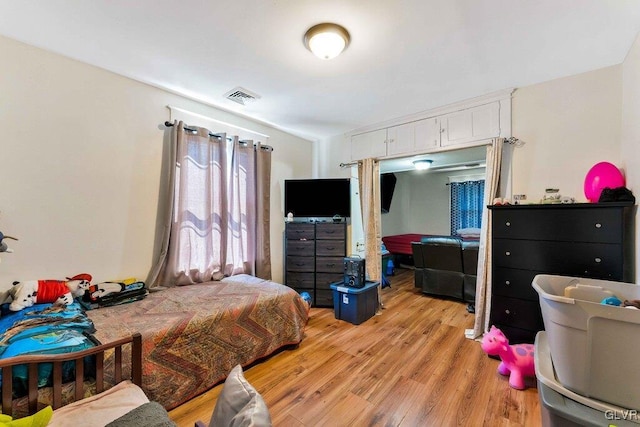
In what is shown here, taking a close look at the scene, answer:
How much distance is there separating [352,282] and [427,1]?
2687 millimetres

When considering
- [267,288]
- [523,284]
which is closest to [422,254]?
[523,284]

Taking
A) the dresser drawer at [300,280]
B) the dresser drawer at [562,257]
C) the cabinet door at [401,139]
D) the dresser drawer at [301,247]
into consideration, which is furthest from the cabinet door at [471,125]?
the dresser drawer at [300,280]

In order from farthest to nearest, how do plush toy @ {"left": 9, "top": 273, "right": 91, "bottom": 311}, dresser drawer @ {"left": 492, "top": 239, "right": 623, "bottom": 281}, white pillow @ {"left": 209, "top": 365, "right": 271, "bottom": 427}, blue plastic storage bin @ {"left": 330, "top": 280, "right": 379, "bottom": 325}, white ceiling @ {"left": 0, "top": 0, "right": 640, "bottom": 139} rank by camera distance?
blue plastic storage bin @ {"left": 330, "top": 280, "right": 379, "bottom": 325}
dresser drawer @ {"left": 492, "top": 239, "right": 623, "bottom": 281}
plush toy @ {"left": 9, "top": 273, "right": 91, "bottom": 311}
white ceiling @ {"left": 0, "top": 0, "right": 640, "bottom": 139}
white pillow @ {"left": 209, "top": 365, "right": 271, "bottom": 427}

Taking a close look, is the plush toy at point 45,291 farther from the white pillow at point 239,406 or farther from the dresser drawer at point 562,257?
the dresser drawer at point 562,257

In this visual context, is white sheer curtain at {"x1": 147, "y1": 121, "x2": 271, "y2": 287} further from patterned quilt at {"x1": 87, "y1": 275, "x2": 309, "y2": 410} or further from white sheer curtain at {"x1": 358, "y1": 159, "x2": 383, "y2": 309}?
white sheer curtain at {"x1": 358, "y1": 159, "x2": 383, "y2": 309}

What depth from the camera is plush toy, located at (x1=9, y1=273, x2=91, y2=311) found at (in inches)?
67.2

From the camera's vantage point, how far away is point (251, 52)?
79.4 inches

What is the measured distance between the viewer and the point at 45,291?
1.81 metres

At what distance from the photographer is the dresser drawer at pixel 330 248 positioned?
11.4 ft

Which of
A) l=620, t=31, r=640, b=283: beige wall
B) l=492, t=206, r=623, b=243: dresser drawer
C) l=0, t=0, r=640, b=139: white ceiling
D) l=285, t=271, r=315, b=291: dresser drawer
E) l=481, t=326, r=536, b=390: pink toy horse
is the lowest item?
l=481, t=326, r=536, b=390: pink toy horse

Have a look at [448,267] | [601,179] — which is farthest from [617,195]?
[448,267]

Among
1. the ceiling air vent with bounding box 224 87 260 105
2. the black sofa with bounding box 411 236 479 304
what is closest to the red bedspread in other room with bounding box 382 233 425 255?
the black sofa with bounding box 411 236 479 304

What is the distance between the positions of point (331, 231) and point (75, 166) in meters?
2.69

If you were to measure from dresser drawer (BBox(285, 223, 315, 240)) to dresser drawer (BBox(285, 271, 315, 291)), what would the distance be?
0.50 metres
